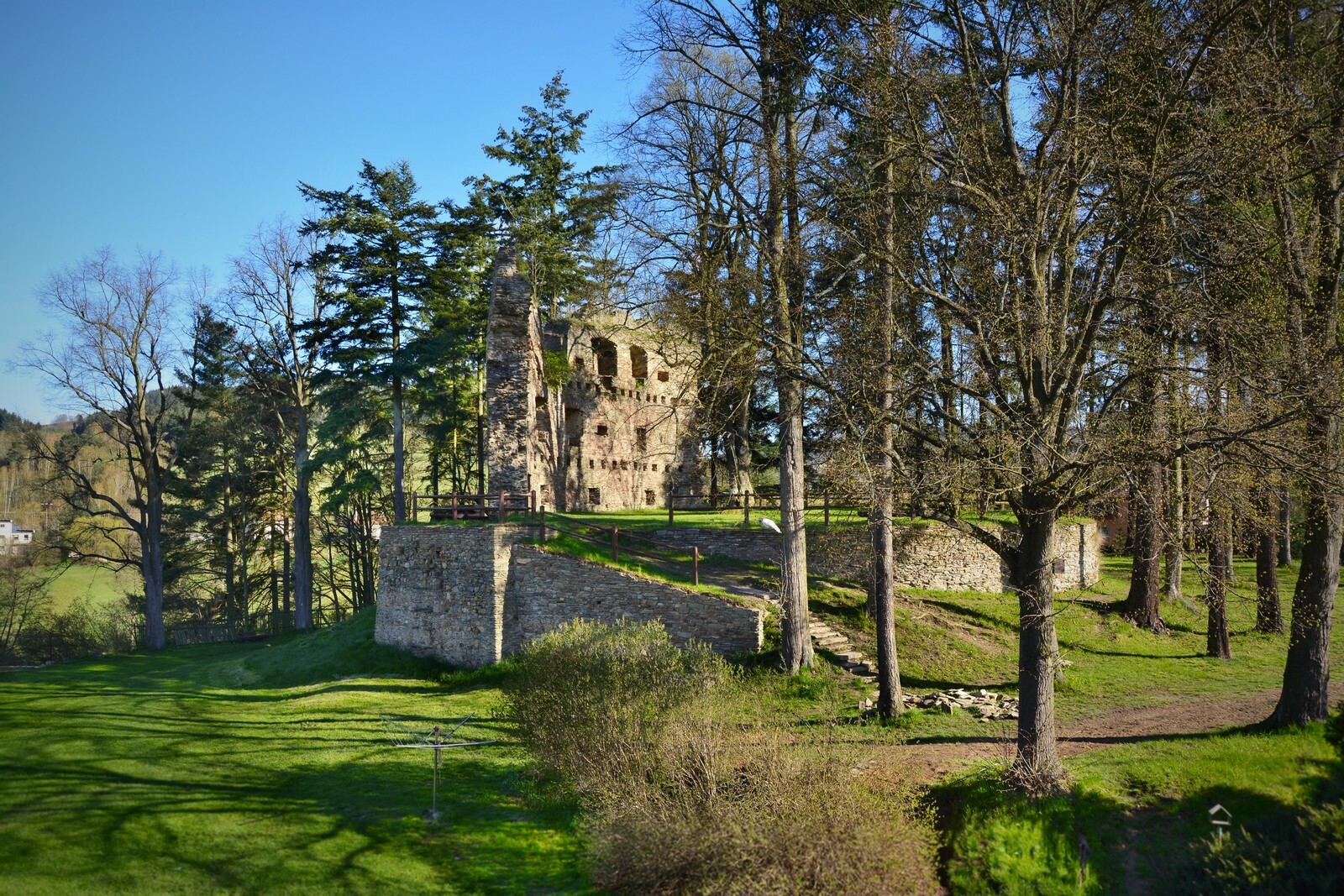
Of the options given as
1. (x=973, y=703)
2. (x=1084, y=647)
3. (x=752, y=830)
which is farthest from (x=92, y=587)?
(x=752, y=830)

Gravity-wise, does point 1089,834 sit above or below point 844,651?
below

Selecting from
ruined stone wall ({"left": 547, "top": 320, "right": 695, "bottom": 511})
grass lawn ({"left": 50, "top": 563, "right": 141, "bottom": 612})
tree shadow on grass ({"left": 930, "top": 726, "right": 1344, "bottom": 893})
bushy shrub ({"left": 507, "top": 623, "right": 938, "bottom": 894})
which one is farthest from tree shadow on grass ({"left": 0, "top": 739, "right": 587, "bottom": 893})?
grass lawn ({"left": 50, "top": 563, "right": 141, "bottom": 612})

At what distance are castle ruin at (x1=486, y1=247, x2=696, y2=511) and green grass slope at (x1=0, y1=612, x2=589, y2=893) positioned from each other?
7328mm

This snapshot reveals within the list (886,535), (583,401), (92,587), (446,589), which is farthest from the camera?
(92,587)

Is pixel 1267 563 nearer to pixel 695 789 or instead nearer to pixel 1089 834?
pixel 1089 834

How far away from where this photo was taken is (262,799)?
393 inches

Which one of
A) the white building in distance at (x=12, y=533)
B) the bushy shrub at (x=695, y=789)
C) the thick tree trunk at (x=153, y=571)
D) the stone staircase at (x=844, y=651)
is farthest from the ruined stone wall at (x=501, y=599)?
the white building in distance at (x=12, y=533)

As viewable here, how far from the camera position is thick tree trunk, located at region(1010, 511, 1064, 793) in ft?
29.3

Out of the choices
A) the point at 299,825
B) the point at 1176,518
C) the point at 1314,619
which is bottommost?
the point at 299,825

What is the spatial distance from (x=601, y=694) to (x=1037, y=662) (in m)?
5.04

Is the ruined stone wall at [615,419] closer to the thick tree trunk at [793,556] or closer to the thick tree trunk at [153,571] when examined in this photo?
the thick tree trunk at [153,571]

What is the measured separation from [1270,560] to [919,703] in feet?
23.2

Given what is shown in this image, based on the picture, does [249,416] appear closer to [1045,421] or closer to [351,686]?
[351,686]

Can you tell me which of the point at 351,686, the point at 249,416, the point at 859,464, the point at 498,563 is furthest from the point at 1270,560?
the point at 249,416
